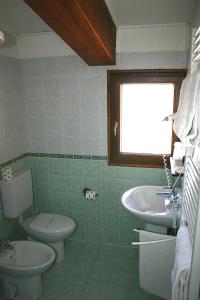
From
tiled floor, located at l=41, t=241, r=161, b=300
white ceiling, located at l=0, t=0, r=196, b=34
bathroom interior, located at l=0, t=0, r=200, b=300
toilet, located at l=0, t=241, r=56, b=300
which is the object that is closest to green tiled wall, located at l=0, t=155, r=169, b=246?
bathroom interior, located at l=0, t=0, r=200, b=300

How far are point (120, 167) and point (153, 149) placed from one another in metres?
0.39

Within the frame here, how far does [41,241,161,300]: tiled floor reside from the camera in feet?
6.88

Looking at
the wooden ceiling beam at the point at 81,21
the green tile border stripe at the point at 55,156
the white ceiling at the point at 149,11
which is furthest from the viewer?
the green tile border stripe at the point at 55,156

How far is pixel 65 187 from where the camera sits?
2.67 m

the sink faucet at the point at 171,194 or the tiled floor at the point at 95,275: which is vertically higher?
the sink faucet at the point at 171,194

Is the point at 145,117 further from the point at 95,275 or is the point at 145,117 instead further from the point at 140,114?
the point at 95,275

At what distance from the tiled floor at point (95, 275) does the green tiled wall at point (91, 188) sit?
0.14 meters

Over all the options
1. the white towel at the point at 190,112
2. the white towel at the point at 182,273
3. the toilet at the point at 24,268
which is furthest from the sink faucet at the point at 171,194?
the toilet at the point at 24,268

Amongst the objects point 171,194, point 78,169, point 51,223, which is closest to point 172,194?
point 171,194

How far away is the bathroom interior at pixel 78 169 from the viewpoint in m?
1.93

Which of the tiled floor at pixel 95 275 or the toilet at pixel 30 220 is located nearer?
the tiled floor at pixel 95 275

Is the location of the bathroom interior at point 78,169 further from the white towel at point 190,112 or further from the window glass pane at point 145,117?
the white towel at point 190,112

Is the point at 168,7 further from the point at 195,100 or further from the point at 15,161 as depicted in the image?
the point at 15,161

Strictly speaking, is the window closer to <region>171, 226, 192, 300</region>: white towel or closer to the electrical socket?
the electrical socket
